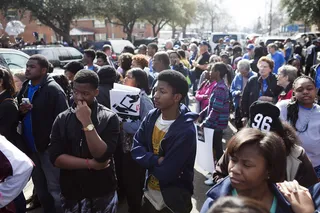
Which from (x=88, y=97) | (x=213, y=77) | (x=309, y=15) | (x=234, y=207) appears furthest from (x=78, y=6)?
(x=234, y=207)

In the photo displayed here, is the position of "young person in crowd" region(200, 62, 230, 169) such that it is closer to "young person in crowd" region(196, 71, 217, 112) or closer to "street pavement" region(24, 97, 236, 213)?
"young person in crowd" region(196, 71, 217, 112)

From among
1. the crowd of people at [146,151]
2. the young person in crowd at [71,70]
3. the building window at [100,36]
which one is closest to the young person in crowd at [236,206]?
the crowd of people at [146,151]

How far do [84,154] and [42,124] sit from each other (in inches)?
49.1

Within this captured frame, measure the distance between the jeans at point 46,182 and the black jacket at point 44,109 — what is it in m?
0.15

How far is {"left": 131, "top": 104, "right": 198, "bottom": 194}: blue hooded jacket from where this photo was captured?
251 centimetres

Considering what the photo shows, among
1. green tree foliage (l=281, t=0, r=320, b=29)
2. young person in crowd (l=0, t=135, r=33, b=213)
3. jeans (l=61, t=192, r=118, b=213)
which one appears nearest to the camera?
young person in crowd (l=0, t=135, r=33, b=213)

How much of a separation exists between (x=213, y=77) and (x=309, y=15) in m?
22.1

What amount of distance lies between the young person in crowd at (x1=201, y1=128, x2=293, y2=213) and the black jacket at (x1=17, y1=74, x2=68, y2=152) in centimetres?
236

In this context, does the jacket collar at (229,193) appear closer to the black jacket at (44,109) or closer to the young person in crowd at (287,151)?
the young person in crowd at (287,151)

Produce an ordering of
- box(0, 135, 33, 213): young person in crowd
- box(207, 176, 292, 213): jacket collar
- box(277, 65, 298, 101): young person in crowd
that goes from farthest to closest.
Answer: box(277, 65, 298, 101): young person in crowd
box(0, 135, 33, 213): young person in crowd
box(207, 176, 292, 213): jacket collar

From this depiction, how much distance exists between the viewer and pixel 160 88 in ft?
9.12

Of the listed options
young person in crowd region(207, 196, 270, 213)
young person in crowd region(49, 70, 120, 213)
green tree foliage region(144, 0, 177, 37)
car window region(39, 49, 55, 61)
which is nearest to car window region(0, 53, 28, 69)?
car window region(39, 49, 55, 61)

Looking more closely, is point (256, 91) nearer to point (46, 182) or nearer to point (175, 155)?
point (175, 155)

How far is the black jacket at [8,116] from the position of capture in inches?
124
